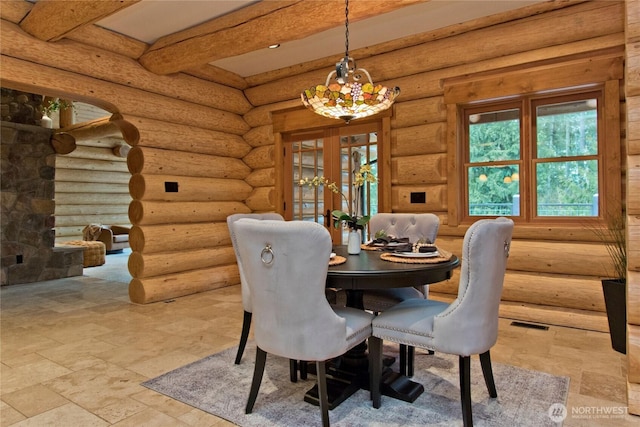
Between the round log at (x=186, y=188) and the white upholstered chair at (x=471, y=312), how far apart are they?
357cm

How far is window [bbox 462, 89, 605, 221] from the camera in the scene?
3.69 metres

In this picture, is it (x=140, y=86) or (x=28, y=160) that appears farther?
(x=28, y=160)

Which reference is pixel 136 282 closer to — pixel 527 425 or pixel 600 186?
pixel 527 425

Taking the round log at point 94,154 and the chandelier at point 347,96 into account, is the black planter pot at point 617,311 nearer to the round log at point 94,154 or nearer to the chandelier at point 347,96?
the chandelier at point 347,96

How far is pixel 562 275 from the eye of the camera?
3701mm

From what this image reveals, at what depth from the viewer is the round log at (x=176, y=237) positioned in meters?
4.58

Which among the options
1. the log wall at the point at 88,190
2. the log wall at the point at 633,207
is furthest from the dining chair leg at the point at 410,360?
the log wall at the point at 88,190

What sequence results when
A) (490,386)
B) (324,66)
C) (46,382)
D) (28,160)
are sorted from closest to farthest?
(490,386)
(46,382)
(324,66)
(28,160)

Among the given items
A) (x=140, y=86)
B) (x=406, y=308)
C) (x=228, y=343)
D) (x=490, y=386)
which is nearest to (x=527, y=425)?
(x=490, y=386)

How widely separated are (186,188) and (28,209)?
2.76 m

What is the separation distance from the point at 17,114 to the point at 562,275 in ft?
23.7

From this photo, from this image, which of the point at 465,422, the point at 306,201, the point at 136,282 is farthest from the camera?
the point at 306,201

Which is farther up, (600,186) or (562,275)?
(600,186)

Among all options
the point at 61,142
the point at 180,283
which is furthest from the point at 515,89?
the point at 61,142
